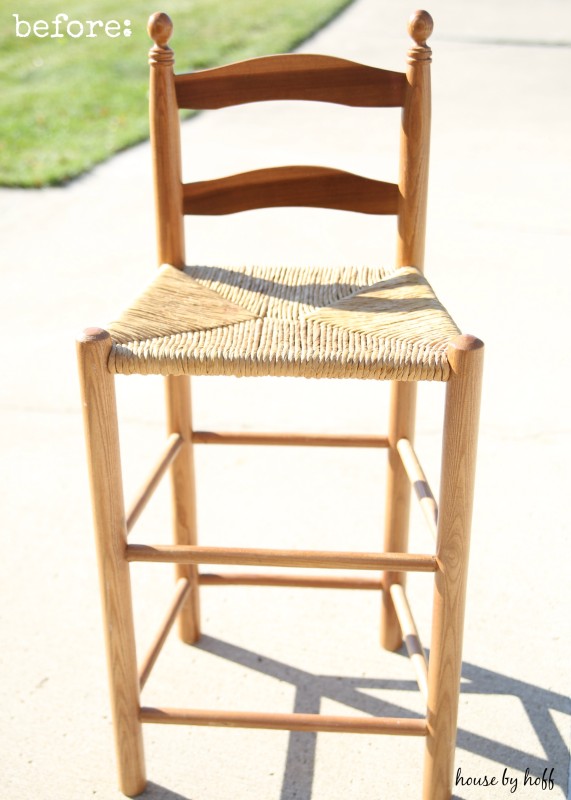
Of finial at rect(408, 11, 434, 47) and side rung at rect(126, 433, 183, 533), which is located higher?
finial at rect(408, 11, 434, 47)

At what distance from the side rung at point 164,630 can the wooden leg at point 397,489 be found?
0.34 m

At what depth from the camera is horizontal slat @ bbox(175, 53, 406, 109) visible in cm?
148

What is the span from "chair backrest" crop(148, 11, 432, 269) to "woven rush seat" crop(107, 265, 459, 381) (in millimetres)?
100

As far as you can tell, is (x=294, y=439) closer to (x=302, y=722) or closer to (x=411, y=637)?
(x=411, y=637)

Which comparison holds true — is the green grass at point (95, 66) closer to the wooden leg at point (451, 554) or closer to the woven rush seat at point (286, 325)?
the woven rush seat at point (286, 325)

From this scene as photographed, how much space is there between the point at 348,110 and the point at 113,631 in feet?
17.1

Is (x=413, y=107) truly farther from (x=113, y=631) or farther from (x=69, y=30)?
(x=69, y=30)

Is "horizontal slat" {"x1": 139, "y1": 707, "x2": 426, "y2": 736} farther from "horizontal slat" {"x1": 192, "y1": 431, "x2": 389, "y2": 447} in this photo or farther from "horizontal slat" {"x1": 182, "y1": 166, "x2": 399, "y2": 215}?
"horizontal slat" {"x1": 182, "y1": 166, "x2": 399, "y2": 215}

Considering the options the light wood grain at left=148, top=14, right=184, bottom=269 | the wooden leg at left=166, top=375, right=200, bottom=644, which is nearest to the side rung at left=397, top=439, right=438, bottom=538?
the wooden leg at left=166, top=375, right=200, bottom=644

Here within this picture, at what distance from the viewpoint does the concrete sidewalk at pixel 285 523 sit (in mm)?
1541

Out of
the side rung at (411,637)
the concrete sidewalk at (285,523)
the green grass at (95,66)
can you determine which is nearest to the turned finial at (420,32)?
the side rung at (411,637)

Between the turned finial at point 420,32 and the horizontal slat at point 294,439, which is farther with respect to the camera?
the horizontal slat at point 294,439

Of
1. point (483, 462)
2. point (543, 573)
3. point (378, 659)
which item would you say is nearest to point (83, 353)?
point (378, 659)

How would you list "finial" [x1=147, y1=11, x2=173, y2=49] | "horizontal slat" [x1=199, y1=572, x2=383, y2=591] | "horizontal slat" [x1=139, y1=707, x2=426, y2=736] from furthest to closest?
"horizontal slat" [x1=199, y1=572, x2=383, y2=591] → "finial" [x1=147, y1=11, x2=173, y2=49] → "horizontal slat" [x1=139, y1=707, x2=426, y2=736]
